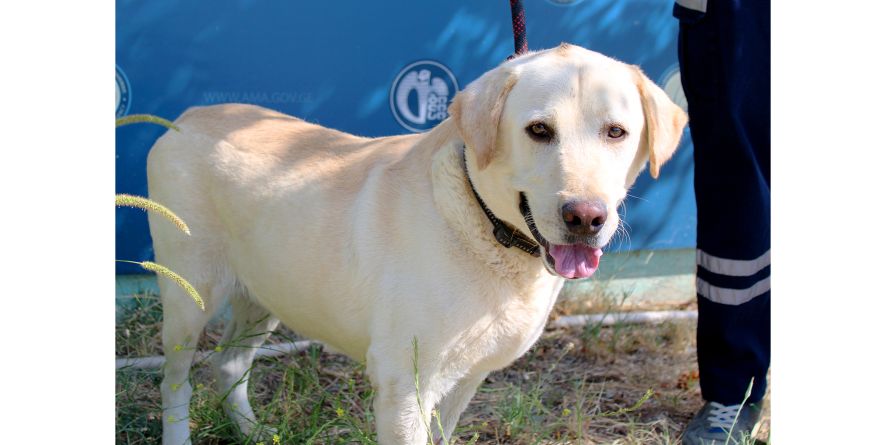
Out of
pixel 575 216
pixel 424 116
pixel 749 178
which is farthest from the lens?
pixel 424 116

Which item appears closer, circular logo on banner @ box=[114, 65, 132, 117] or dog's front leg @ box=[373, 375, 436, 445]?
dog's front leg @ box=[373, 375, 436, 445]

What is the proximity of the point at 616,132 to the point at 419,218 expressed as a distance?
A: 1.98 ft

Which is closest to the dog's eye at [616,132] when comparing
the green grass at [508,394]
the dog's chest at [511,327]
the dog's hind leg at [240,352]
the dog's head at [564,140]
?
the dog's head at [564,140]

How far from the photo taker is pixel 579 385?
152 inches

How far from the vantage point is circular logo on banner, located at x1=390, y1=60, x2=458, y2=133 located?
427 cm

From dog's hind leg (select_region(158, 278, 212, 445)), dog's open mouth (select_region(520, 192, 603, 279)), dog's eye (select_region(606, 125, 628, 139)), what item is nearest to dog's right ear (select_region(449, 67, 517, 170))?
dog's open mouth (select_region(520, 192, 603, 279))

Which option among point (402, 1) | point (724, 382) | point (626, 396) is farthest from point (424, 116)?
point (724, 382)

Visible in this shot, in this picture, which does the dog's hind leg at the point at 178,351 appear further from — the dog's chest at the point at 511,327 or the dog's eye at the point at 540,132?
the dog's eye at the point at 540,132

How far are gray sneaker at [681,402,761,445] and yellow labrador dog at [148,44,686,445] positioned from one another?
103 cm

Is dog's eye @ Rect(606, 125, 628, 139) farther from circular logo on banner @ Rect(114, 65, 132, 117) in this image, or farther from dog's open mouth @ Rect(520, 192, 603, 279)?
circular logo on banner @ Rect(114, 65, 132, 117)

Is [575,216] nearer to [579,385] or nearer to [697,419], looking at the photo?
[697,419]

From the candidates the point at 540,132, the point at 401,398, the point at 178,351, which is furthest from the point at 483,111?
the point at 178,351

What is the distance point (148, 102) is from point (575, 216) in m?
2.65

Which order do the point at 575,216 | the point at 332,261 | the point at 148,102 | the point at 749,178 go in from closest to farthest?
the point at 575,216, the point at 332,261, the point at 749,178, the point at 148,102
